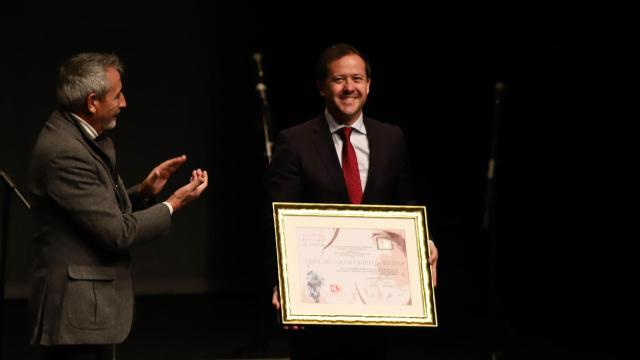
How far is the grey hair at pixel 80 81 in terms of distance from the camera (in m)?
2.67

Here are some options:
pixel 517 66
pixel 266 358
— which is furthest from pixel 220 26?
pixel 266 358

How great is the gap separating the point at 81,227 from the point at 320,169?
28.0 inches

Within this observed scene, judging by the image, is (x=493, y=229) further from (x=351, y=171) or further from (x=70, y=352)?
(x=70, y=352)

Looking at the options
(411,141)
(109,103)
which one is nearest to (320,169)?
(109,103)

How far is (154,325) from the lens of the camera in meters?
6.09

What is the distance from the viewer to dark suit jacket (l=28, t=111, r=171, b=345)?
101 inches

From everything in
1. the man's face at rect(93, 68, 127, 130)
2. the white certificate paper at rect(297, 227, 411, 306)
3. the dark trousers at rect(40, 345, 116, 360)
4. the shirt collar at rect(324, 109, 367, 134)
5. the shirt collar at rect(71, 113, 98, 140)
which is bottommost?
the dark trousers at rect(40, 345, 116, 360)

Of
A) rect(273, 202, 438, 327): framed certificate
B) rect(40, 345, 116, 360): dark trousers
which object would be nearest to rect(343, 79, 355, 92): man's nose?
rect(273, 202, 438, 327): framed certificate

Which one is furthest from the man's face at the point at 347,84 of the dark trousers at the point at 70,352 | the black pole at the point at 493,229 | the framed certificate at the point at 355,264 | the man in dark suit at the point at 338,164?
the black pole at the point at 493,229

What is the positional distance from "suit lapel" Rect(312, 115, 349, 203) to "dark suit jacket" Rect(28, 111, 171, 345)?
57cm

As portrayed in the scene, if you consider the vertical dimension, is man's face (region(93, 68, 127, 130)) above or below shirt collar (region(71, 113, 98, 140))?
above

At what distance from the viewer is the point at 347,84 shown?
2.75 m

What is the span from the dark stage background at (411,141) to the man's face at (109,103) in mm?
2440

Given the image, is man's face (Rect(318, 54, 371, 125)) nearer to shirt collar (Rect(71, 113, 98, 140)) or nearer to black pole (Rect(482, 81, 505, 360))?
shirt collar (Rect(71, 113, 98, 140))
